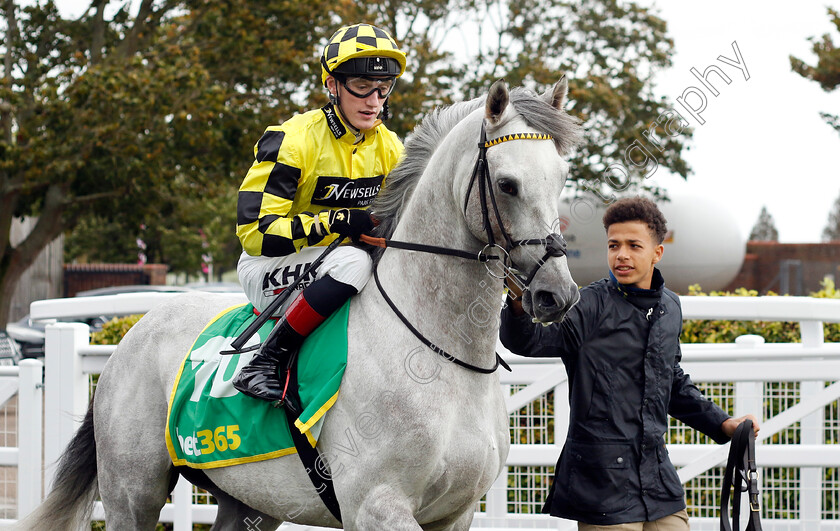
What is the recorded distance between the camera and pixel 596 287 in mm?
3064

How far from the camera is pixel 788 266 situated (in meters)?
29.8

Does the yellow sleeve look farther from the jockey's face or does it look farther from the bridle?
the bridle

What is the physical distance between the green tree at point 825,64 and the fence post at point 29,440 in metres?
15.3

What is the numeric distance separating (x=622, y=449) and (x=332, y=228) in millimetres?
1274

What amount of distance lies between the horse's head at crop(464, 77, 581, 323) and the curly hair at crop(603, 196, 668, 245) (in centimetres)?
49

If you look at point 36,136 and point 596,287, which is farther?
point 36,136

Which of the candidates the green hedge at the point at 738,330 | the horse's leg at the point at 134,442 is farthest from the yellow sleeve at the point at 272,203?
the green hedge at the point at 738,330

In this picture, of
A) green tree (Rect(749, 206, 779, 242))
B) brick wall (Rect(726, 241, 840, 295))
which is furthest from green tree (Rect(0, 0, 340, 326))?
green tree (Rect(749, 206, 779, 242))

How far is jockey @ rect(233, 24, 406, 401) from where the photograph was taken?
2.81 metres

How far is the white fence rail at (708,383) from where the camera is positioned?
12.6 feet

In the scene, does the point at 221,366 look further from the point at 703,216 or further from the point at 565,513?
the point at 703,216

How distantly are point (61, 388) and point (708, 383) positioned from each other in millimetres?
3475

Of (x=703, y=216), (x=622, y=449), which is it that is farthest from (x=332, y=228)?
(x=703, y=216)

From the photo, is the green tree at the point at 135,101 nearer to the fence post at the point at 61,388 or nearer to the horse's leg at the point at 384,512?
the fence post at the point at 61,388
